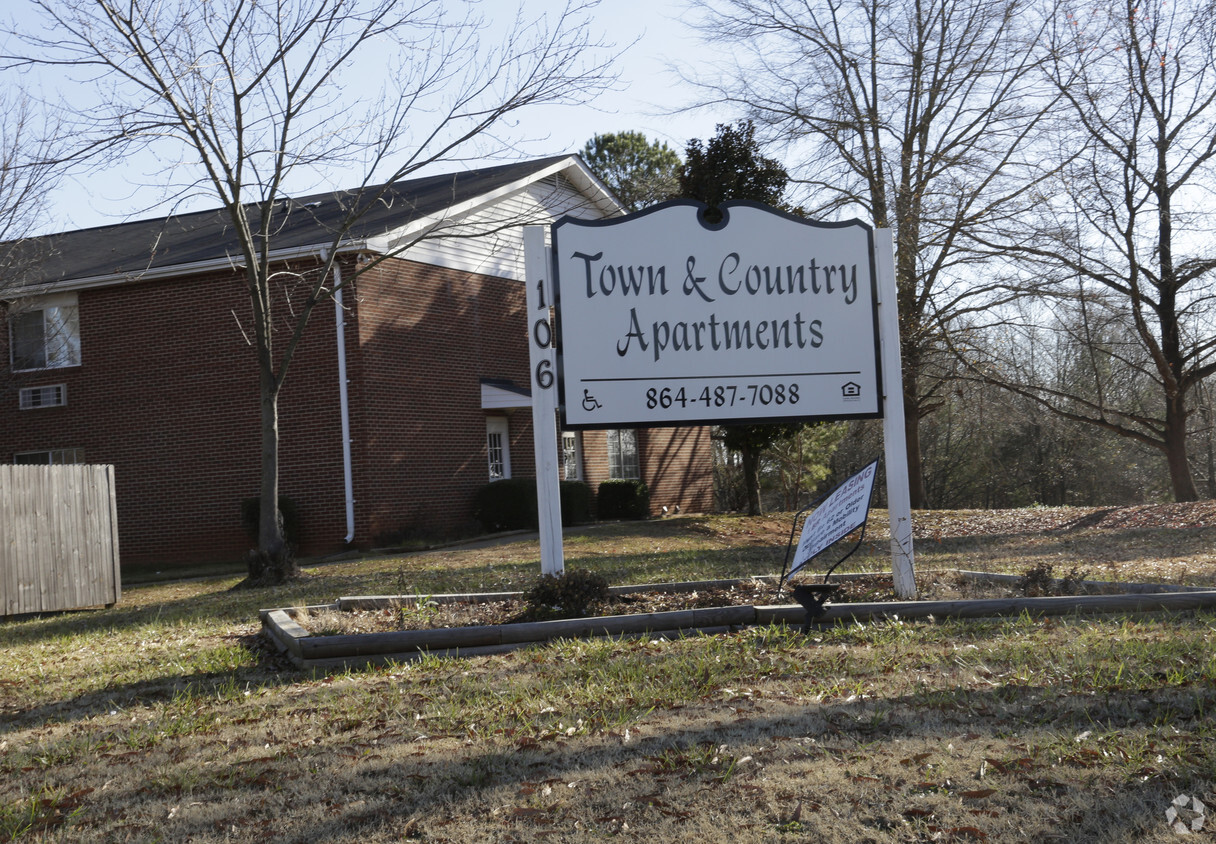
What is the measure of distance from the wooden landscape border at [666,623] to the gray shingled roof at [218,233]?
1152 centimetres

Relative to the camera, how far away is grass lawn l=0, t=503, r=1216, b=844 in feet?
11.1

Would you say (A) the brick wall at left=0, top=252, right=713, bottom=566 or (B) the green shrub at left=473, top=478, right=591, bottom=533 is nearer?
(A) the brick wall at left=0, top=252, right=713, bottom=566

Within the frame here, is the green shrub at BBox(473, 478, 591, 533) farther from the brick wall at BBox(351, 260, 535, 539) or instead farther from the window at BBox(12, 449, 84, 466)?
the window at BBox(12, 449, 84, 466)

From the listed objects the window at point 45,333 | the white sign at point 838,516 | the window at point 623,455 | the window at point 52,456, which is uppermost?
the window at point 45,333

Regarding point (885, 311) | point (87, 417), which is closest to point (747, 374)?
point (885, 311)

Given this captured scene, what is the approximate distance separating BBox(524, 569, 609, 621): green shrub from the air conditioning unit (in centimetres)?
1589

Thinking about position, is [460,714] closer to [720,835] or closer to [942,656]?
[720,835]

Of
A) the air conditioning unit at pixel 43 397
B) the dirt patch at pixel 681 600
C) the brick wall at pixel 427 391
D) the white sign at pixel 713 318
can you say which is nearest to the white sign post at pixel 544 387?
the white sign at pixel 713 318

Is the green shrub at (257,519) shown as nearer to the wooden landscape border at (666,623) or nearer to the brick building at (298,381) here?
the brick building at (298,381)

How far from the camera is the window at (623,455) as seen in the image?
2353 cm

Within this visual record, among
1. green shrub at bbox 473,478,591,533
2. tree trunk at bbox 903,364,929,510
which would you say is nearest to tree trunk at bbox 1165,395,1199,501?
tree trunk at bbox 903,364,929,510

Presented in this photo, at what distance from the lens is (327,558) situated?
16.9m

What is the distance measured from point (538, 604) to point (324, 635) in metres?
1.41

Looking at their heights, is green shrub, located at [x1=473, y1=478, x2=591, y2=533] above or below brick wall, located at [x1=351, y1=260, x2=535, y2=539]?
below
